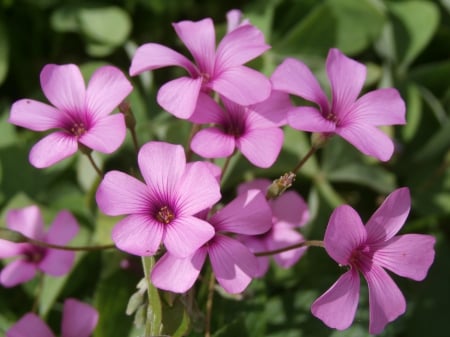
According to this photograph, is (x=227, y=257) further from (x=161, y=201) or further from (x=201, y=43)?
(x=201, y=43)

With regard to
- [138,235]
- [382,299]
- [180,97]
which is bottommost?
[382,299]

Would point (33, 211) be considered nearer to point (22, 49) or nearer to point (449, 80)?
point (22, 49)

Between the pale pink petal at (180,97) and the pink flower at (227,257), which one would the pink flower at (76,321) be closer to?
the pink flower at (227,257)

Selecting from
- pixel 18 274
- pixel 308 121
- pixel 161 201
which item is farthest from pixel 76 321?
pixel 308 121

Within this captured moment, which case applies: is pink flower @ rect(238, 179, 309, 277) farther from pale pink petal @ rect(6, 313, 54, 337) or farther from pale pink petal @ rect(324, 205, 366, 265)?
pale pink petal @ rect(6, 313, 54, 337)

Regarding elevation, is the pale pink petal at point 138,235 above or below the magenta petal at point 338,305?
above

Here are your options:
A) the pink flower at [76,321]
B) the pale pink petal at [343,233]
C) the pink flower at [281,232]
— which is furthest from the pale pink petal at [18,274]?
the pale pink petal at [343,233]
